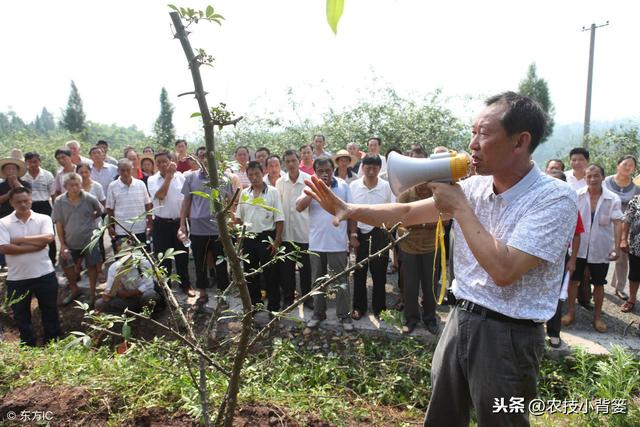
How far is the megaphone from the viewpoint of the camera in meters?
1.85

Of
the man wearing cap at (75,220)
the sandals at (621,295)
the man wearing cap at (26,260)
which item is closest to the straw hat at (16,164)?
the man wearing cap at (75,220)

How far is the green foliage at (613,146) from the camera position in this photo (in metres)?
13.8

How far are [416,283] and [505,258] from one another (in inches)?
128

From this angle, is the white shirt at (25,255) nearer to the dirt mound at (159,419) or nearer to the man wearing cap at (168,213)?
the man wearing cap at (168,213)

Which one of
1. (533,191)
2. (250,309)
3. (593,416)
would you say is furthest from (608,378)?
(250,309)

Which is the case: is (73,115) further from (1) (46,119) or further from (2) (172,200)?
(1) (46,119)

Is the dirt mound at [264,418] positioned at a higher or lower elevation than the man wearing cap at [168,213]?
lower

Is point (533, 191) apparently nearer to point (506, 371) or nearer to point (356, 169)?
point (506, 371)

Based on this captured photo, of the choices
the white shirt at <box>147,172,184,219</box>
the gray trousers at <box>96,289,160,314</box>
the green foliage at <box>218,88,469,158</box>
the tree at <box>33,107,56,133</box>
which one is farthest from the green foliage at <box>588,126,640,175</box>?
the tree at <box>33,107,56,133</box>

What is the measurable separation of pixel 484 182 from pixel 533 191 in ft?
1.02

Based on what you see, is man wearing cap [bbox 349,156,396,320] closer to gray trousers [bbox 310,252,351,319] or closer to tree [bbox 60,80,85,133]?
gray trousers [bbox 310,252,351,319]

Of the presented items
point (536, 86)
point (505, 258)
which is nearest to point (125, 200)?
point (505, 258)

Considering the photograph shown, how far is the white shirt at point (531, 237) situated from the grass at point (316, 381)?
1609 mm

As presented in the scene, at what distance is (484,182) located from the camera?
2.07 metres
